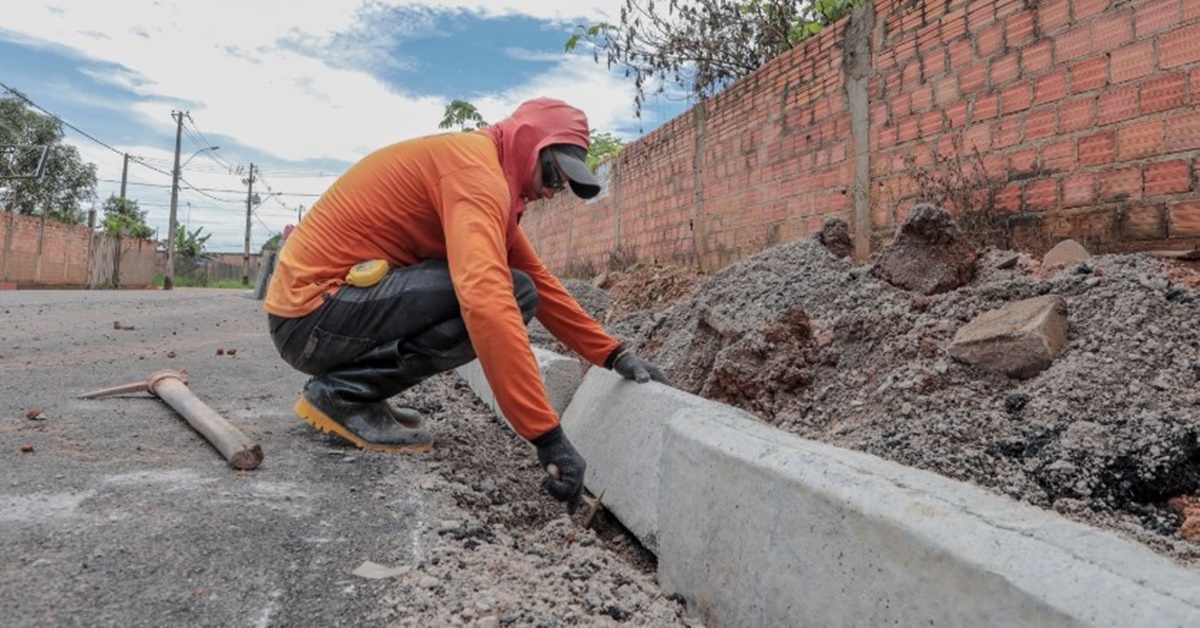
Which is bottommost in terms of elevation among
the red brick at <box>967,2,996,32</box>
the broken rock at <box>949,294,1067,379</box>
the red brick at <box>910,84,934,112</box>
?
the broken rock at <box>949,294,1067,379</box>

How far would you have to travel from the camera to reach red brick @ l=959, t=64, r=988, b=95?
3.58m

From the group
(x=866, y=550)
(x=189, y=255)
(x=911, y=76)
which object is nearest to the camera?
(x=866, y=550)

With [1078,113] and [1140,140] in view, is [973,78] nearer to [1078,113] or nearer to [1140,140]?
[1078,113]

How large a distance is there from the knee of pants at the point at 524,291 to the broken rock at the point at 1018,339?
1.38 m

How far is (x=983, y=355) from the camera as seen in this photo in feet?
7.45

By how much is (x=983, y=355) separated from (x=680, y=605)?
125 centimetres

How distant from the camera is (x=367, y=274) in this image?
8.48 ft

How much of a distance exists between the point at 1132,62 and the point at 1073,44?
0.28 metres

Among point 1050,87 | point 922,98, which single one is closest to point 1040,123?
point 1050,87

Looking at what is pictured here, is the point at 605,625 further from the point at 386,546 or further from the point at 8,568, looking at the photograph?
the point at 8,568

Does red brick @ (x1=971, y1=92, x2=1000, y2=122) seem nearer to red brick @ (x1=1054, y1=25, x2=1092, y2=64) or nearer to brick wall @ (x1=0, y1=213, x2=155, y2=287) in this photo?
red brick @ (x1=1054, y1=25, x2=1092, y2=64)

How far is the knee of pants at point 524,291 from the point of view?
2.68m

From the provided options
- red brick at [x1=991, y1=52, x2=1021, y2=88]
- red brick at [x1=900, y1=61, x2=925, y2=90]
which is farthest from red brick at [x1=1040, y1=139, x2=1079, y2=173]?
red brick at [x1=900, y1=61, x2=925, y2=90]

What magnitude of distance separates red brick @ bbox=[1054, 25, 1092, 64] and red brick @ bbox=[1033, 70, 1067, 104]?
6 centimetres
